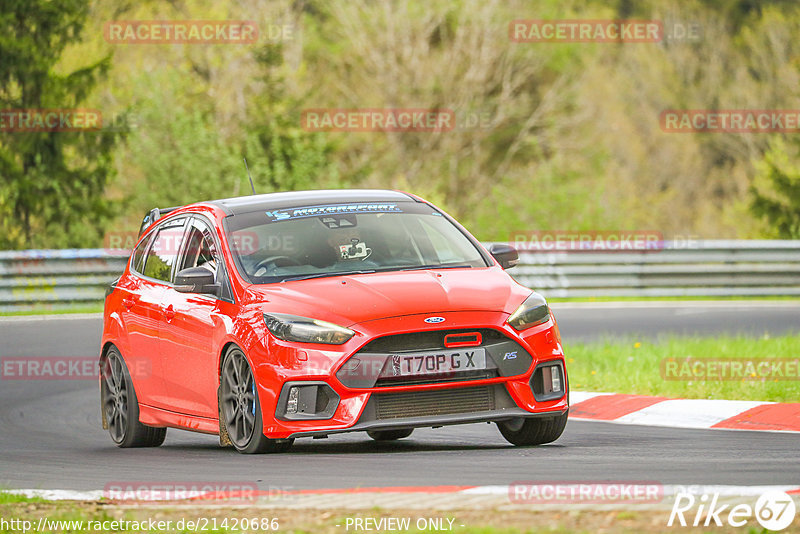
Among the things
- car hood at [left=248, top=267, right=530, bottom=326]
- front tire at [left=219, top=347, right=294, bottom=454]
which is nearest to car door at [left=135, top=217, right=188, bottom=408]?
front tire at [left=219, top=347, right=294, bottom=454]

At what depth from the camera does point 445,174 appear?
42.5 meters

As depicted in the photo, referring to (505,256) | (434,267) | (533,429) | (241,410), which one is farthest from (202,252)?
(533,429)

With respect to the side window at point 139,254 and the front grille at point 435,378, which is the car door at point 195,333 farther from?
the front grille at point 435,378

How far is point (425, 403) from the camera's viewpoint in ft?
26.6

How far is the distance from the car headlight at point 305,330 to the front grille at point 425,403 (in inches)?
15.3

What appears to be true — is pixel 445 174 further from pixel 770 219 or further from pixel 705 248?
pixel 705 248

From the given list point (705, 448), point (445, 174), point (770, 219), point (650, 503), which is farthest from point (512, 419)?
point (445, 174)

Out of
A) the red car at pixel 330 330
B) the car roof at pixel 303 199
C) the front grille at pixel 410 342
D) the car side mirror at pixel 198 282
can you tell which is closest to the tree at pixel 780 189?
A: the car roof at pixel 303 199

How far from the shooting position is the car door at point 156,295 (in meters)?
9.76

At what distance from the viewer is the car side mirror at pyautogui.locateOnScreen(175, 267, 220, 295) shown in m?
8.96

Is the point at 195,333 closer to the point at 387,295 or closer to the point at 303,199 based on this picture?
the point at 303,199

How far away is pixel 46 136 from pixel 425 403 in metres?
22.1

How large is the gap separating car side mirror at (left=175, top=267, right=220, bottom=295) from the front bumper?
90cm

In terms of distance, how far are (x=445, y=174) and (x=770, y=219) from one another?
434 inches
